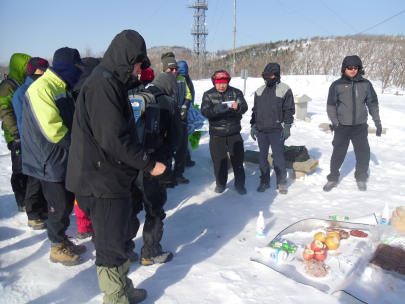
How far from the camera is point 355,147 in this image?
487cm

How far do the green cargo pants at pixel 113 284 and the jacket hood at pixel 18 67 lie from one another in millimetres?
3136

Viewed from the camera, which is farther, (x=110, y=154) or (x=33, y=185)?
(x=33, y=185)

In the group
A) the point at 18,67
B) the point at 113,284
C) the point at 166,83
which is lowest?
the point at 113,284

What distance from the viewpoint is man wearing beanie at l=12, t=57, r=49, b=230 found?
11.1 feet

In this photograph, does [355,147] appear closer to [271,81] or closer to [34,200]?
[271,81]

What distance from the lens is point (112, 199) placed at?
6.58ft

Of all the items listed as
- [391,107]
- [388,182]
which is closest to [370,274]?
[388,182]

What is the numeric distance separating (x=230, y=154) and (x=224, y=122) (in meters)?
0.55

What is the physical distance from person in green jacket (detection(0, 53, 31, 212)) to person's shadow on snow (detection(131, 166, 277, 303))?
2078 mm

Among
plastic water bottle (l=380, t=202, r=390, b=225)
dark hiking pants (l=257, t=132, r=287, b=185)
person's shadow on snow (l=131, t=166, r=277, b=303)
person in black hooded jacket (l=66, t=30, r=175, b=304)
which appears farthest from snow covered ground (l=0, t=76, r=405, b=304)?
person in black hooded jacket (l=66, t=30, r=175, b=304)

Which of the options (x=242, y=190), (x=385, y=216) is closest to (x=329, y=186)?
(x=385, y=216)

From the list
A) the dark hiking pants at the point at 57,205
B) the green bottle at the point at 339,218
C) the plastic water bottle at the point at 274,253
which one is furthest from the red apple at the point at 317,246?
the dark hiking pants at the point at 57,205

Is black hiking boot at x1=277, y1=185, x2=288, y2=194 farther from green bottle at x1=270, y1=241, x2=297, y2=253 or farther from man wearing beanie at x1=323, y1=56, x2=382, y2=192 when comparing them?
green bottle at x1=270, y1=241, x2=297, y2=253

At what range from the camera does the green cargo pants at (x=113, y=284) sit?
6.87ft
